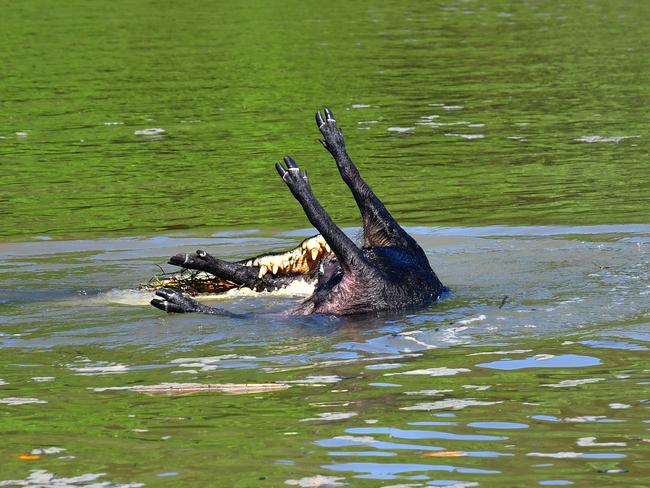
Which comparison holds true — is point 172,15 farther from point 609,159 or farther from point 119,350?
point 119,350

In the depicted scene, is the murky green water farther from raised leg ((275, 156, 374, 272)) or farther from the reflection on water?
raised leg ((275, 156, 374, 272))

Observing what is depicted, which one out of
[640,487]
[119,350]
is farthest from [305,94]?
[640,487]

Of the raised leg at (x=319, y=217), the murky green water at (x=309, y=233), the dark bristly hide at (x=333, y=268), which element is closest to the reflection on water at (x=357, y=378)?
the murky green water at (x=309, y=233)

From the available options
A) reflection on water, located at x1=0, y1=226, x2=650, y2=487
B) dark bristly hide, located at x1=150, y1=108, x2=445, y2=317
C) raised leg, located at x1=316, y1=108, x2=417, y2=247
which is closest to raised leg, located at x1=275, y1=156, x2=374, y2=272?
dark bristly hide, located at x1=150, y1=108, x2=445, y2=317

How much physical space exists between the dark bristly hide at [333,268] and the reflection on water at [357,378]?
169mm

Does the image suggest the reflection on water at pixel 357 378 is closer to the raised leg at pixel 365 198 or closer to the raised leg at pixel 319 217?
the raised leg at pixel 319 217

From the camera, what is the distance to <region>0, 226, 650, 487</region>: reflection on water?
5.66 metres

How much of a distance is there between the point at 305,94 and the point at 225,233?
9.19 meters

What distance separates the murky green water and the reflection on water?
0.07 ft

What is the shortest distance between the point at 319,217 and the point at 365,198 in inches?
35.2

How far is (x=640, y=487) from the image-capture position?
521 centimetres

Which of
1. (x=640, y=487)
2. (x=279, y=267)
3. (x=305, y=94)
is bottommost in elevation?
(x=640, y=487)

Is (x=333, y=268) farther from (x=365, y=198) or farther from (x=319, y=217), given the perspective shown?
(x=319, y=217)

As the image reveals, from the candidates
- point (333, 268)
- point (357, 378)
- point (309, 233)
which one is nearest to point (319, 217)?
point (333, 268)
